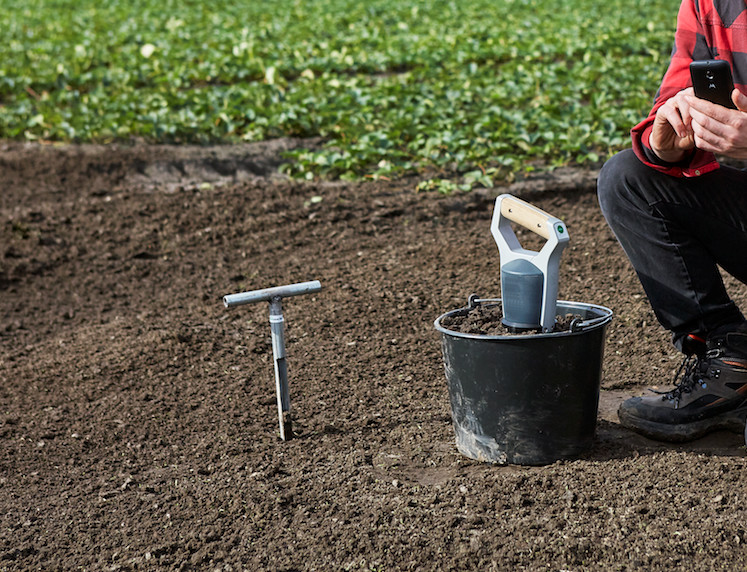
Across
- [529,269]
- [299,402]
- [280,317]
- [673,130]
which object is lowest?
[299,402]

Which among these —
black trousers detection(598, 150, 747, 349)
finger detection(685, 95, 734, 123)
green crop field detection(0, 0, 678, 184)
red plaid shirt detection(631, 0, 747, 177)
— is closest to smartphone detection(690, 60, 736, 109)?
finger detection(685, 95, 734, 123)

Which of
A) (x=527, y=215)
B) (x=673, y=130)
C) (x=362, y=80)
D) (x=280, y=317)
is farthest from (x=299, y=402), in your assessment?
(x=362, y=80)

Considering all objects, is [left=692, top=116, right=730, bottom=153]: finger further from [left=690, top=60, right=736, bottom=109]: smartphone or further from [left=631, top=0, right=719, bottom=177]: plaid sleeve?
[left=631, top=0, right=719, bottom=177]: plaid sleeve

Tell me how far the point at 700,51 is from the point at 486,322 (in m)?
0.95

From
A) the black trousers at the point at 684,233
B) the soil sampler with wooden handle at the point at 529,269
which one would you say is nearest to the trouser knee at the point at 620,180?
the black trousers at the point at 684,233

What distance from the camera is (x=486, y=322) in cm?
225

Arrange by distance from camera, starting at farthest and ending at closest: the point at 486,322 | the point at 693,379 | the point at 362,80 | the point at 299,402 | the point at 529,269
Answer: the point at 362,80, the point at 299,402, the point at 693,379, the point at 486,322, the point at 529,269

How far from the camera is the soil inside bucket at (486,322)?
2.16m

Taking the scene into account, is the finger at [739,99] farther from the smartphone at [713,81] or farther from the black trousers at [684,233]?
the black trousers at [684,233]

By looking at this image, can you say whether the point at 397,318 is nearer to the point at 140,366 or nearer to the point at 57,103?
the point at 140,366

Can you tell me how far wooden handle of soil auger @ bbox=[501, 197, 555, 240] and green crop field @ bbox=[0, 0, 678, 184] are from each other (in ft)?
8.56

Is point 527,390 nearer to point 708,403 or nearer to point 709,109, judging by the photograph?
point 708,403

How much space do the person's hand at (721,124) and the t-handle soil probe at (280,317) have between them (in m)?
1.06

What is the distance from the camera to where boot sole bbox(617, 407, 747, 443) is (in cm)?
232
